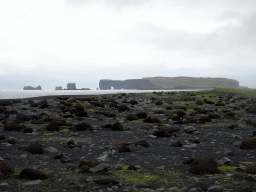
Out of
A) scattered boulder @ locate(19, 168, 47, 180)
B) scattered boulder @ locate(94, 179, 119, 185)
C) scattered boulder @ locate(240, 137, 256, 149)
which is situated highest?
scattered boulder @ locate(19, 168, 47, 180)

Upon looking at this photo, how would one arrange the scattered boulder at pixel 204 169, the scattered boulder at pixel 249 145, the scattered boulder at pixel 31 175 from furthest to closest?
→ the scattered boulder at pixel 249 145, the scattered boulder at pixel 204 169, the scattered boulder at pixel 31 175

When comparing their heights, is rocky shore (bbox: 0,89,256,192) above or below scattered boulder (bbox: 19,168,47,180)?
below

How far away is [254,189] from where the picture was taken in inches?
162

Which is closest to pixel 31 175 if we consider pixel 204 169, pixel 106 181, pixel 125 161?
pixel 106 181

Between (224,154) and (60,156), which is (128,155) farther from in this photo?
(224,154)

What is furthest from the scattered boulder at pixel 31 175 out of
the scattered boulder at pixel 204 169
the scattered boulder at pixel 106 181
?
the scattered boulder at pixel 204 169

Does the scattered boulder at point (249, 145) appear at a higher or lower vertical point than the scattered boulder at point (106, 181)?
lower

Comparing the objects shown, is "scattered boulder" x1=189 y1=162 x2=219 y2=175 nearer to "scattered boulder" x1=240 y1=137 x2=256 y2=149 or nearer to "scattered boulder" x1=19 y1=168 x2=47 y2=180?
"scattered boulder" x1=240 y1=137 x2=256 y2=149

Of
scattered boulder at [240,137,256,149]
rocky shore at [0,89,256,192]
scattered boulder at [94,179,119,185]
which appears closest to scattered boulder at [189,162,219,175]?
rocky shore at [0,89,256,192]

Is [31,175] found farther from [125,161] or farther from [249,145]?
[249,145]

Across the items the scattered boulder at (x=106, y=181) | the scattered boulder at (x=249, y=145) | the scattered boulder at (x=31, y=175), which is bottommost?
→ the scattered boulder at (x=249, y=145)

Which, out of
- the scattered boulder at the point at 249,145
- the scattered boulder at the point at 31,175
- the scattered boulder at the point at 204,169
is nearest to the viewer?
the scattered boulder at the point at 31,175

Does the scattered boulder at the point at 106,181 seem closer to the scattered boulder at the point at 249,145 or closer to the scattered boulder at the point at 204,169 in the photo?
the scattered boulder at the point at 204,169

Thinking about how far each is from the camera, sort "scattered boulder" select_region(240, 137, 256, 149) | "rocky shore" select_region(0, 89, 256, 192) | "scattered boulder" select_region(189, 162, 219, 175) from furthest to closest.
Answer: "scattered boulder" select_region(240, 137, 256, 149), "scattered boulder" select_region(189, 162, 219, 175), "rocky shore" select_region(0, 89, 256, 192)
